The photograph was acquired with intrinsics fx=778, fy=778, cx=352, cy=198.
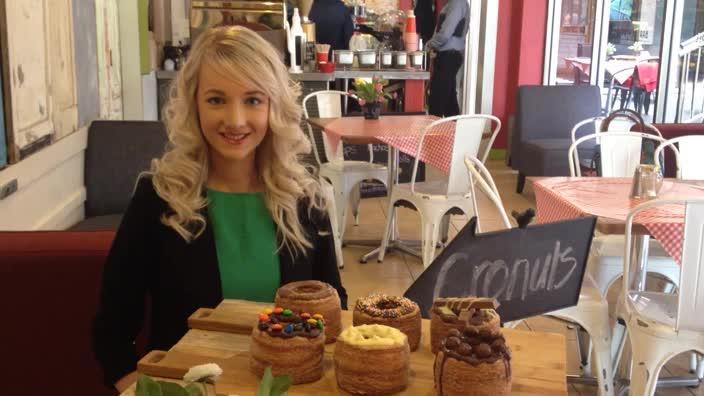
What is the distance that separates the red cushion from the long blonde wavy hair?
50cm

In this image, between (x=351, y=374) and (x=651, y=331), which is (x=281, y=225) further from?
(x=651, y=331)

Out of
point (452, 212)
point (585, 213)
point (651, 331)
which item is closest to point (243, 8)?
point (452, 212)

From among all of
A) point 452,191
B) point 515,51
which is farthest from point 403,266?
point 515,51

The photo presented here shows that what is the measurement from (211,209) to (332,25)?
5.95 m

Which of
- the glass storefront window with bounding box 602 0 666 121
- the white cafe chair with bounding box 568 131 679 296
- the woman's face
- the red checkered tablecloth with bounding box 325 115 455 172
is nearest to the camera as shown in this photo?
the woman's face

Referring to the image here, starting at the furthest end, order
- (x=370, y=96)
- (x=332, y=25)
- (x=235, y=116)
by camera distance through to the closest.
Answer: (x=332, y=25), (x=370, y=96), (x=235, y=116)

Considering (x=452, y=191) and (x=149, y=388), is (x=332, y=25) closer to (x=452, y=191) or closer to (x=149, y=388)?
(x=452, y=191)

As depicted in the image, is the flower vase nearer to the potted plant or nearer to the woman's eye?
the potted plant

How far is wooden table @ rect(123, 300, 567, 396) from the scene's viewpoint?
115 cm

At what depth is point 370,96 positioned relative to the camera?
5211 mm

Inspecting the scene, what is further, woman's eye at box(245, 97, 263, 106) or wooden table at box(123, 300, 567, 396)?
woman's eye at box(245, 97, 263, 106)

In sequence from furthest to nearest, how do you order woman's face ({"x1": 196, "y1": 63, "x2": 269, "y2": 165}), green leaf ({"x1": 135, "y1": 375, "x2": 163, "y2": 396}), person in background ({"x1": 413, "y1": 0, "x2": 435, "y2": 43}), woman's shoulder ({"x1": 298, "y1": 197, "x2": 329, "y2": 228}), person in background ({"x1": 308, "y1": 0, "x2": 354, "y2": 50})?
person in background ({"x1": 413, "y1": 0, "x2": 435, "y2": 43}), person in background ({"x1": 308, "y1": 0, "x2": 354, "y2": 50}), woman's shoulder ({"x1": 298, "y1": 197, "x2": 329, "y2": 228}), woman's face ({"x1": 196, "y1": 63, "x2": 269, "y2": 165}), green leaf ({"x1": 135, "y1": 375, "x2": 163, "y2": 396})

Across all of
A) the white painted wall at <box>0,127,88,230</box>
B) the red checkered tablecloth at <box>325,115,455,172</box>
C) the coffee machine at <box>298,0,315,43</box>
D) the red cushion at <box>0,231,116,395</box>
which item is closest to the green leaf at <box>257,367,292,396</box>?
A: the red cushion at <box>0,231,116,395</box>

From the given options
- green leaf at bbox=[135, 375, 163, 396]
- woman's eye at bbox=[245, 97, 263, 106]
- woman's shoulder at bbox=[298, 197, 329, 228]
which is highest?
woman's eye at bbox=[245, 97, 263, 106]
